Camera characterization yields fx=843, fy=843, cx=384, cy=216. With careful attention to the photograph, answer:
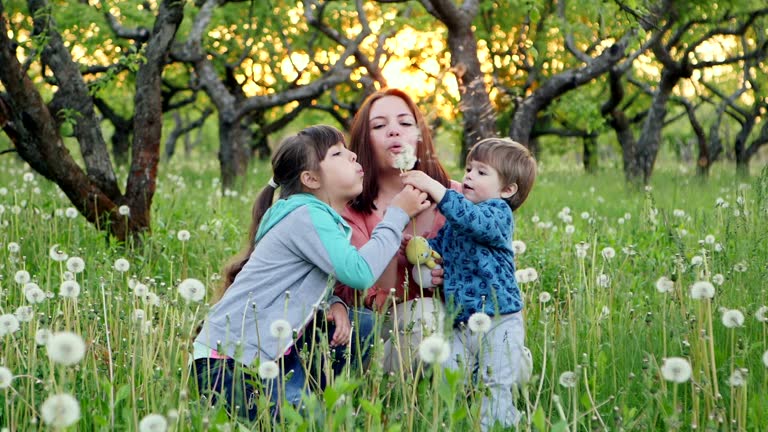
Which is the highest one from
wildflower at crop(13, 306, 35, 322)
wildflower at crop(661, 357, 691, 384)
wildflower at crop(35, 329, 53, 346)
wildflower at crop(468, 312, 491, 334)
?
wildflower at crop(13, 306, 35, 322)

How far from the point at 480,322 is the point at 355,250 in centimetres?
86

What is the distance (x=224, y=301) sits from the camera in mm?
3322

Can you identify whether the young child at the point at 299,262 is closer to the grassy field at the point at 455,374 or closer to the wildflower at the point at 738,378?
the grassy field at the point at 455,374

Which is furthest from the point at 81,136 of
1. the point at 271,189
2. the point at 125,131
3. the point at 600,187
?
the point at 125,131

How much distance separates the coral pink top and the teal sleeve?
44cm

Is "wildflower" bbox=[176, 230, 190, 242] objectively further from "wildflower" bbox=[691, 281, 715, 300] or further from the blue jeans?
"wildflower" bbox=[691, 281, 715, 300]

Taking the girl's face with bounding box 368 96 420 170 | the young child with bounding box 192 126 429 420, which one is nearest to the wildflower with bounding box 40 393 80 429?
the young child with bounding box 192 126 429 420

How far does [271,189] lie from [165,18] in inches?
118

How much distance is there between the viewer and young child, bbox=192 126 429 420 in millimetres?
3205

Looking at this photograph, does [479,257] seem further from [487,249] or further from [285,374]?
[285,374]

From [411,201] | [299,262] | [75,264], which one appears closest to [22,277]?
[75,264]

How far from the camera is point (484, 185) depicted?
355 cm

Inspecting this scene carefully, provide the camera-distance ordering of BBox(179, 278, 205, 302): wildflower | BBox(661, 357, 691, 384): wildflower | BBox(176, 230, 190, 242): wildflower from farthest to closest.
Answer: BBox(176, 230, 190, 242): wildflower → BBox(179, 278, 205, 302): wildflower → BBox(661, 357, 691, 384): wildflower

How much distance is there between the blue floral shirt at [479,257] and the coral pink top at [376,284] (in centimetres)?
31
